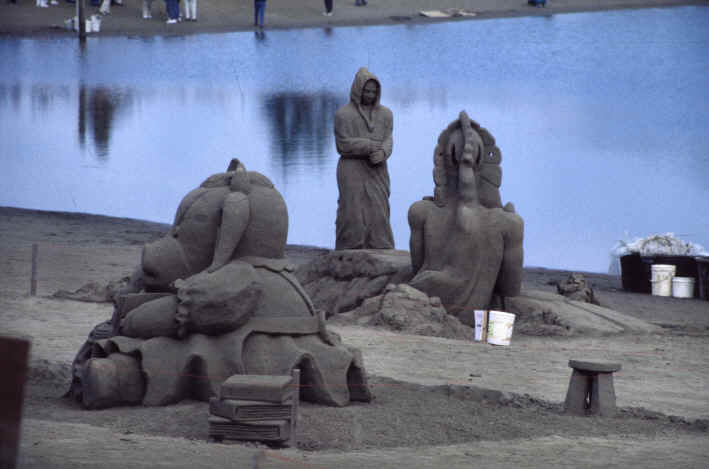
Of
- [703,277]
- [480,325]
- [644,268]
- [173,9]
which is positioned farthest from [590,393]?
[173,9]

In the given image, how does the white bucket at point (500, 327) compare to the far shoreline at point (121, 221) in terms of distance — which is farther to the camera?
the far shoreline at point (121, 221)

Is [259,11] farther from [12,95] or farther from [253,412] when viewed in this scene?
[253,412]

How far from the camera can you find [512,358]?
28.4 feet

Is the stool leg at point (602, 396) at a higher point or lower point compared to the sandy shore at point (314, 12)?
lower

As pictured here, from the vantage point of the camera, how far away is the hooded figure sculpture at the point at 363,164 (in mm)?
11844

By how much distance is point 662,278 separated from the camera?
14.4 meters

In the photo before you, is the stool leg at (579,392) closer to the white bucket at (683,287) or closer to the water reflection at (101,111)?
the white bucket at (683,287)

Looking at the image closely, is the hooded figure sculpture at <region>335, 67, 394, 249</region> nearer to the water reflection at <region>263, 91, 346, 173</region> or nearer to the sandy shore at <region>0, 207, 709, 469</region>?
the sandy shore at <region>0, 207, 709, 469</region>

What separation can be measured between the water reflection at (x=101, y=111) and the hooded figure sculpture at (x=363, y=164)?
13877mm

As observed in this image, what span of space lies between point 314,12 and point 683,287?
696 inches

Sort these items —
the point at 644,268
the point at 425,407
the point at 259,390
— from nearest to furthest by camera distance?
1. the point at 259,390
2. the point at 425,407
3. the point at 644,268

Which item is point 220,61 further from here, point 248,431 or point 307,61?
point 248,431

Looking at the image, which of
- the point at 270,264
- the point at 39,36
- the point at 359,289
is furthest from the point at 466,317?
the point at 39,36

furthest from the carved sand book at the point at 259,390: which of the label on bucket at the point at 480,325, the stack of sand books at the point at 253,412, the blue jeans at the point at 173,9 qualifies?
the blue jeans at the point at 173,9
